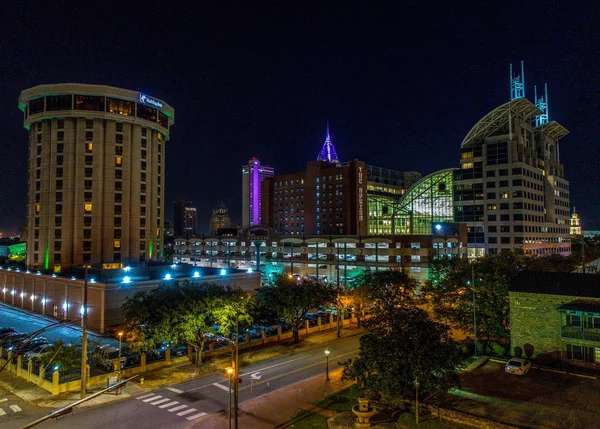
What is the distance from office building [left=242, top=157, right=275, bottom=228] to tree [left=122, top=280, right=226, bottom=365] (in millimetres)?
147787

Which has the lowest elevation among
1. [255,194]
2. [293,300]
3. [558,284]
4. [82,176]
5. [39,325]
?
[39,325]

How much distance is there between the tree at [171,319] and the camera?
114 ft

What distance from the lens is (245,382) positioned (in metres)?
32.5

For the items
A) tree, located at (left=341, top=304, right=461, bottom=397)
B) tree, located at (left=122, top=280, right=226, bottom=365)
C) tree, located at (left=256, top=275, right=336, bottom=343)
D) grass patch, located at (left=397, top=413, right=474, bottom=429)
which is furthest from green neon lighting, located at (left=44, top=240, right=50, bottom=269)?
grass patch, located at (left=397, top=413, right=474, bottom=429)

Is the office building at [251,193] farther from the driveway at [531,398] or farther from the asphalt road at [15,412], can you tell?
the driveway at [531,398]

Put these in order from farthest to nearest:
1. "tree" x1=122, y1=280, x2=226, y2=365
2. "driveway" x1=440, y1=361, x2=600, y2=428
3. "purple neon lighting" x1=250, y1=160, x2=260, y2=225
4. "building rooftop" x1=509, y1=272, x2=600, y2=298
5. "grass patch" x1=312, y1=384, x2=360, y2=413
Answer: "purple neon lighting" x1=250, y1=160, x2=260, y2=225 < "tree" x1=122, y1=280, x2=226, y2=365 < "building rooftop" x1=509, y1=272, x2=600, y2=298 < "grass patch" x1=312, y1=384, x2=360, y2=413 < "driveway" x1=440, y1=361, x2=600, y2=428

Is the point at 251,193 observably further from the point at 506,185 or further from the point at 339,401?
the point at 339,401

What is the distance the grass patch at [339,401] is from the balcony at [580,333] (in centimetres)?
1977

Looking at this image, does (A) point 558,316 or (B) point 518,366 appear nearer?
(B) point 518,366

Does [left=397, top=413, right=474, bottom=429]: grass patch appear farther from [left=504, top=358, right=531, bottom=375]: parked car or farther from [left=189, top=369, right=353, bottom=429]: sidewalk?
[left=504, top=358, right=531, bottom=375]: parked car

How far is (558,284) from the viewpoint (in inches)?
1416

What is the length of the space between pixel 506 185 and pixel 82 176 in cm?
10905

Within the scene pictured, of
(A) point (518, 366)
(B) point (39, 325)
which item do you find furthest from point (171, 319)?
(B) point (39, 325)

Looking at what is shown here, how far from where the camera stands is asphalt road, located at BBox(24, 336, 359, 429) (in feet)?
82.6
